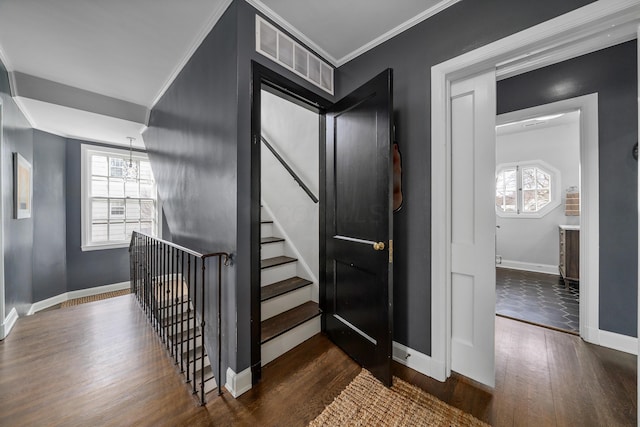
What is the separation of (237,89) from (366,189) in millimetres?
1106

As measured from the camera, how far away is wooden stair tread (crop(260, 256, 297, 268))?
2.46 metres

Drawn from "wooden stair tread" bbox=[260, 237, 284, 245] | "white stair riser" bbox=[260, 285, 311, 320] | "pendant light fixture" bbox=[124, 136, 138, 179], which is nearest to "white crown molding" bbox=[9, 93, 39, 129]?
"pendant light fixture" bbox=[124, 136, 138, 179]

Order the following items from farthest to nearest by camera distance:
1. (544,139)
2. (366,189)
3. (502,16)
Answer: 1. (544,139)
2. (366,189)
3. (502,16)

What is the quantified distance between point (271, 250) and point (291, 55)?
1917 mm

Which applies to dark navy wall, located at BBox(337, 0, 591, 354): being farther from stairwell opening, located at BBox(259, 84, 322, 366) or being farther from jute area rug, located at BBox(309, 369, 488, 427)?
stairwell opening, located at BBox(259, 84, 322, 366)

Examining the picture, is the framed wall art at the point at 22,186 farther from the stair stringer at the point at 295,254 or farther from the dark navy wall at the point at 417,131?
the dark navy wall at the point at 417,131

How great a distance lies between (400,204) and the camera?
182 cm

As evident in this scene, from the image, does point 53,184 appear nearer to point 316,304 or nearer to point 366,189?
point 316,304

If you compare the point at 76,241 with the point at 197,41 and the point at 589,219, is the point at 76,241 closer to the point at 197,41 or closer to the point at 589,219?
the point at 197,41

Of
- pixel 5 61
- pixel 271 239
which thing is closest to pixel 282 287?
pixel 271 239

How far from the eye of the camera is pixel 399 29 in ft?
5.94

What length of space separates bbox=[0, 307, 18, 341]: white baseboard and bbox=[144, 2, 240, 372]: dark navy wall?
166cm

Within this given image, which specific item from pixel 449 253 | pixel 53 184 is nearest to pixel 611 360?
pixel 449 253

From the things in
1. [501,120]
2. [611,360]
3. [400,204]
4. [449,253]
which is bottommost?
[611,360]
